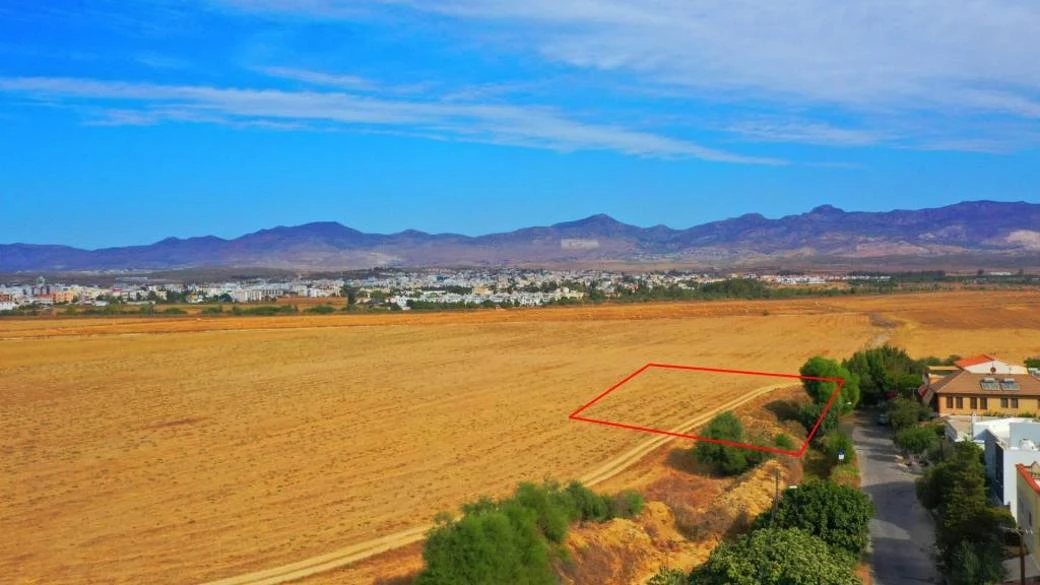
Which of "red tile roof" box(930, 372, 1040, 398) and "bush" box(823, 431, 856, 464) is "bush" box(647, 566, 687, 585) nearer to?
"bush" box(823, 431, 856, 464)

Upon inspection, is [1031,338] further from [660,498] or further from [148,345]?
[148,345]

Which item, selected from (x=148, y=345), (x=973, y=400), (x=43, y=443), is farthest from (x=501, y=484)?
(x=148, y=345)

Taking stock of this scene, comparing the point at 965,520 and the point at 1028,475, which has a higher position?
the point at 1028,475

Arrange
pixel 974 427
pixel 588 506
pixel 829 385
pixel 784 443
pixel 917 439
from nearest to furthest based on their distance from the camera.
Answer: pixel 588 506 → pixel 974 427 → pixel 917 439 → pixel 784 443 → pixel 829 385

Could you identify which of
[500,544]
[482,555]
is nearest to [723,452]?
[500,544]

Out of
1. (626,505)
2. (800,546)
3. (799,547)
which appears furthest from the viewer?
(626,505)

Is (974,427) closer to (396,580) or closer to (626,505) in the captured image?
(626,505)
